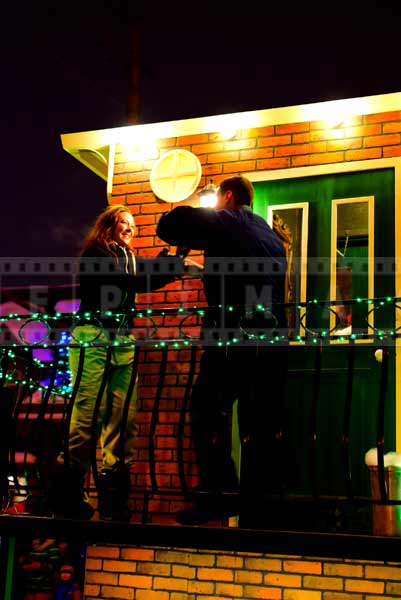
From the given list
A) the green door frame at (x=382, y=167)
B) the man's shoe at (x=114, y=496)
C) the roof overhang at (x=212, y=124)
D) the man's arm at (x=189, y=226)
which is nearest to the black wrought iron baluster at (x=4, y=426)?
the man's shoe at (x=114, y=496)

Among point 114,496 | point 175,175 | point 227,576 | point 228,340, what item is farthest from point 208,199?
point 227,576

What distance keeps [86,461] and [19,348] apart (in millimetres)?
956

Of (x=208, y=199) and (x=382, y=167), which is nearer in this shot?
(x=382, y=167)

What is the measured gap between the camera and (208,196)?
6.48 meters

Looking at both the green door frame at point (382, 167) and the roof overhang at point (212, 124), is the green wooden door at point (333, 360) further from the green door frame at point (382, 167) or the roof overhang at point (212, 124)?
the roof overhang at point (212, 124)

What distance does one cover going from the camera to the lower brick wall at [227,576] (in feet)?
17.6

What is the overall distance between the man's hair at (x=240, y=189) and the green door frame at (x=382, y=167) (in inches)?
55.2

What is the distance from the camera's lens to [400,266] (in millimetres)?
6023

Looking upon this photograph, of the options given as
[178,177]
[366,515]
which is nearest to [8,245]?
[178,177]

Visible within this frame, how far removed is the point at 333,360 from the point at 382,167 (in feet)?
5.32

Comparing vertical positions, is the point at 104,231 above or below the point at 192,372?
above

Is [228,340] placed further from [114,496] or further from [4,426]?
[4,426]

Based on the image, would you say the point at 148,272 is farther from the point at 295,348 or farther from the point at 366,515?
the point at 366,515

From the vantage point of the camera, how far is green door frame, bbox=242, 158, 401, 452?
5801mm
